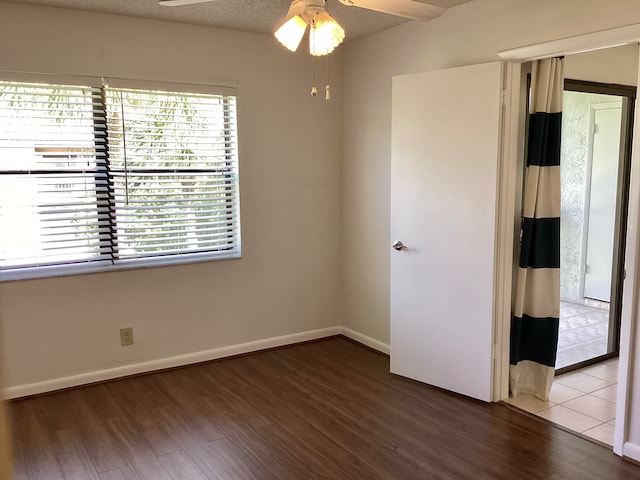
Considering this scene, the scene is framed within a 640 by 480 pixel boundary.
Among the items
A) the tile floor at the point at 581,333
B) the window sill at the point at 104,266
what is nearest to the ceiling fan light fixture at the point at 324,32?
the window sill at the point at 104,266

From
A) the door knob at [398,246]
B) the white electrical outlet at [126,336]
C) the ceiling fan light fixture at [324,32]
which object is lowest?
the white electrical outlet at [126,336]

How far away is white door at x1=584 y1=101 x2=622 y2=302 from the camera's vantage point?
454cm

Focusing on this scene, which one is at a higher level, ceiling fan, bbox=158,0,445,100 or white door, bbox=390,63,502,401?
ceiling fan, bbox=158,0,445,100

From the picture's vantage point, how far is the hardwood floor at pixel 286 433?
102 inches

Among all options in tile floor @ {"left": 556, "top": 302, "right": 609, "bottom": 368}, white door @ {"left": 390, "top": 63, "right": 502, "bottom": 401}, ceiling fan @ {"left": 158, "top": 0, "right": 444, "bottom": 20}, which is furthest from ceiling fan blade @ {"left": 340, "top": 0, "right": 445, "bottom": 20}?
tile floor @ {"left": 556, "top": 302, "right": 609, "bottom": 368}

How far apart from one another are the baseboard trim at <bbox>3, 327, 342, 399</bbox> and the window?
71 cm

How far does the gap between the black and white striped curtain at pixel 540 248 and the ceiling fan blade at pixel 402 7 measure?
0.87 meters

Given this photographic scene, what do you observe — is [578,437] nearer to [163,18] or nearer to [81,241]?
Result: [81,241]

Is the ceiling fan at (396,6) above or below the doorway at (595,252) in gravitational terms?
above

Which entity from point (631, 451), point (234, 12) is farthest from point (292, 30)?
point (631, 451)

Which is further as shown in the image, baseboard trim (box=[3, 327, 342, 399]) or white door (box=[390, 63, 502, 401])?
baseboard trim (box=[3, 327, 342, 399])

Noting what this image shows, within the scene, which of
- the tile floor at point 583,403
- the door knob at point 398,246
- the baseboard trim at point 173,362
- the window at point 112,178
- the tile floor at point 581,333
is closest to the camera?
the tile floor at point 583,403

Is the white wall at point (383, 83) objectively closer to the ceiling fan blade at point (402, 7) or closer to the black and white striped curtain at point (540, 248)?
the black and white striped curtain at point (540, 248)

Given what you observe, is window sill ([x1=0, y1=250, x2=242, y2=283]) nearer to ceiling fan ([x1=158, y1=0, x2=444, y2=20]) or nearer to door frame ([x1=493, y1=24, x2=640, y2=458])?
ceiling fan ([x1=158, y1=0, x2=444, y2=20])
